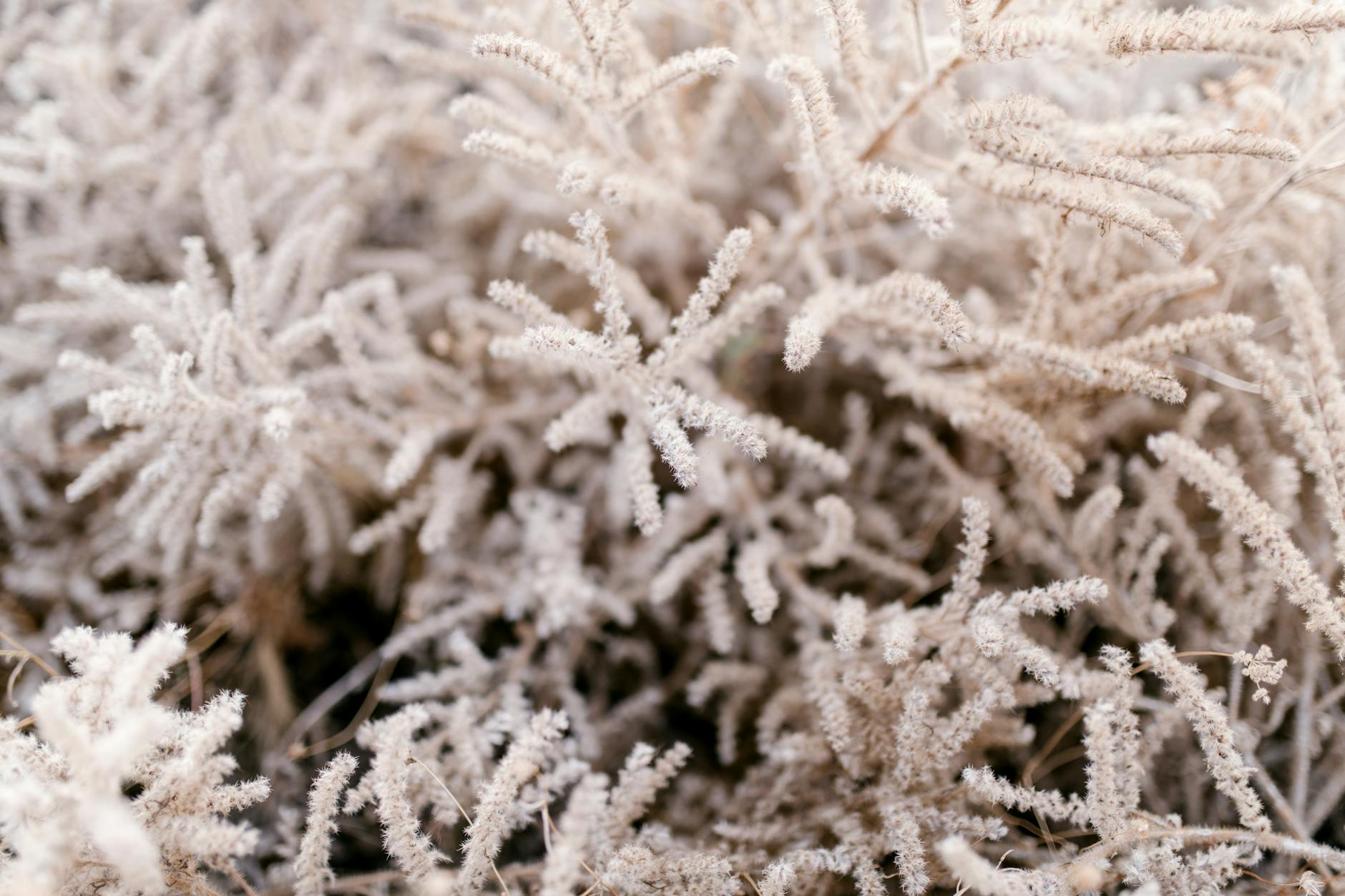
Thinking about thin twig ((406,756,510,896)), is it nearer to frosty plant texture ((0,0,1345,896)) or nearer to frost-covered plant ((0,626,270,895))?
frosty plant texture ((0,0,1345,896))

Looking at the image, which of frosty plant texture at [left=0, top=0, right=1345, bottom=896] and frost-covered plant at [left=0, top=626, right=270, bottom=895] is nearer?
frost-covered plant at [left=0, top=626, right=270, bottom=895]

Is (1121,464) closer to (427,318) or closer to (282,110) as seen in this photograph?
(427,318)

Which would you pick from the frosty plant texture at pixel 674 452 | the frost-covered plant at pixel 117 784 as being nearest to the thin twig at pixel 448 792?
the frosty plant texture at pixel 674 452

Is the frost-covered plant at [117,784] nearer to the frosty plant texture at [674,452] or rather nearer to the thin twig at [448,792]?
the frosty plant texture at [674,452]

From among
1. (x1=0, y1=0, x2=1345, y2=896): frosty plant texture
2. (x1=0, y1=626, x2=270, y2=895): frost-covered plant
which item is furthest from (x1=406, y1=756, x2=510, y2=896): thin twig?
(x1=0, y1=626, x2=270, y2=895): frost-covered plant

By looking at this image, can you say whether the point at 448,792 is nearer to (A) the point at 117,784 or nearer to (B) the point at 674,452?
(A) the point at 117,784

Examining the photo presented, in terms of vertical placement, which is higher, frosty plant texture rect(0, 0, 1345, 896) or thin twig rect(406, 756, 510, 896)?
frosty plant texture rect(0, 0, 1345, 896)

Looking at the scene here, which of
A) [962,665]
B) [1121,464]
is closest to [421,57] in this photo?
[962,665]

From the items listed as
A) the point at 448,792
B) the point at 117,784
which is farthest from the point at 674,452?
the point at 117,784
